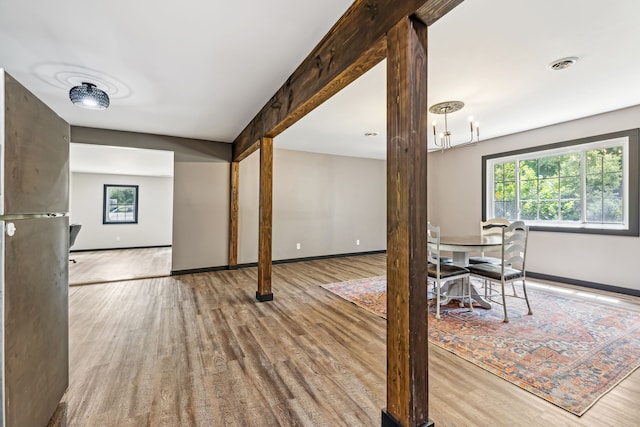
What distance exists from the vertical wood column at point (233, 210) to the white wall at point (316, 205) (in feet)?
0.54

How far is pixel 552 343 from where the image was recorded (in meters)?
2.40

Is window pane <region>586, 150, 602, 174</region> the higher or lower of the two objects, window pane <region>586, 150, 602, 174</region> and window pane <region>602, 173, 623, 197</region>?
the higher

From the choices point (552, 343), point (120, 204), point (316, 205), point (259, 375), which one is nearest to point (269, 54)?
point (259, 375)

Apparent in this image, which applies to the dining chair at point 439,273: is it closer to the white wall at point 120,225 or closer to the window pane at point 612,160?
the window pane at point 612,160

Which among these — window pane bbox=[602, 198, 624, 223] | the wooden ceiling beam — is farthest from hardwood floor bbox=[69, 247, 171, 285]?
window pane bbox=[602, 198, 624, 223]

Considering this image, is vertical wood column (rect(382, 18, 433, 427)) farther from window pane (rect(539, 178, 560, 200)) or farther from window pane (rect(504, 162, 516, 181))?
window pane (rect(504, 162, 516, 181))

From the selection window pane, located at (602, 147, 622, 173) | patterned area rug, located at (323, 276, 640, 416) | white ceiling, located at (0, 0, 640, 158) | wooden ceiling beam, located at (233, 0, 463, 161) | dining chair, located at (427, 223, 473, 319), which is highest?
white ceiling, located at (0, 0, 640, 158)

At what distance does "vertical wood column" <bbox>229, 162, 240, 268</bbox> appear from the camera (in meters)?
5.41

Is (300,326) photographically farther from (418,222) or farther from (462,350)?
(418,222)

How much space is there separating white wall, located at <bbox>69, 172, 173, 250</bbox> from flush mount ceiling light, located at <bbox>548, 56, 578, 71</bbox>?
9.38 meters

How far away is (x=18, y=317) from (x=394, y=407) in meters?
1.75

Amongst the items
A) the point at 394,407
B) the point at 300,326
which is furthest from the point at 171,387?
the point at 394,407

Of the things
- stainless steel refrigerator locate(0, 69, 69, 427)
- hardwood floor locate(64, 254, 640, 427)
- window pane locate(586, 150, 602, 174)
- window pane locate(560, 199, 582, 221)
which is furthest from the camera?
window pane locate(560, 199, 582, 221)

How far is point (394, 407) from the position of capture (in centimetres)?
138
